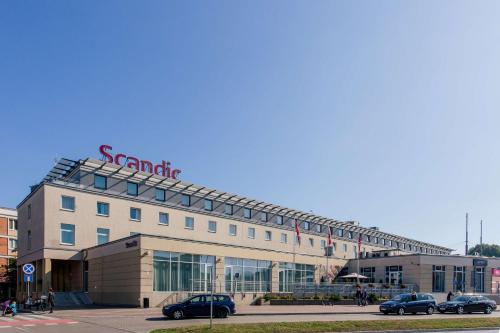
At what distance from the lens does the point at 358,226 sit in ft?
287

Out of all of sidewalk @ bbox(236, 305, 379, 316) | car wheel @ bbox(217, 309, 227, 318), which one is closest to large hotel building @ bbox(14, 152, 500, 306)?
sidewalk @ bbox(236, 305, 379, 316)

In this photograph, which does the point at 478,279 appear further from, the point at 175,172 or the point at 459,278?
the point at 175,172

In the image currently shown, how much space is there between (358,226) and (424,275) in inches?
1254

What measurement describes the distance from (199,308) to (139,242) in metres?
11.4

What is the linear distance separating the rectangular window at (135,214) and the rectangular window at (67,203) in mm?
6852

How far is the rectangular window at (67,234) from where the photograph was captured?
45219mm

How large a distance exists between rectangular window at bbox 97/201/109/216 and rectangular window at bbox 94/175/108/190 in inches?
67.5

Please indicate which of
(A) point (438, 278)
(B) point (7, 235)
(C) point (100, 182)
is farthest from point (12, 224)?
(A) point (438, 278)

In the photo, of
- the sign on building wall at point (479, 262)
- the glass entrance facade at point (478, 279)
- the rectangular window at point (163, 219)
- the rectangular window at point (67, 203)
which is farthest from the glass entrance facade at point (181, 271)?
the glass entrance facade at point (478, 279)

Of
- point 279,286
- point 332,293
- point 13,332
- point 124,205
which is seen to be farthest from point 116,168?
point 13,332

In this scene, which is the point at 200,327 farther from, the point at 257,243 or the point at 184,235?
the point at 257,243

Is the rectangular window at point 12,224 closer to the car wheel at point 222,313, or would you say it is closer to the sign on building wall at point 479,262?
the car wheel at point 222,313

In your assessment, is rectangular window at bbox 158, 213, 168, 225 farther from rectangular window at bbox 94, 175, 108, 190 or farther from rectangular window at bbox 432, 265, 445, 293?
rectangular window at bbox 432, 265, 445, 293

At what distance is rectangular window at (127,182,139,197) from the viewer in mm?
52062
